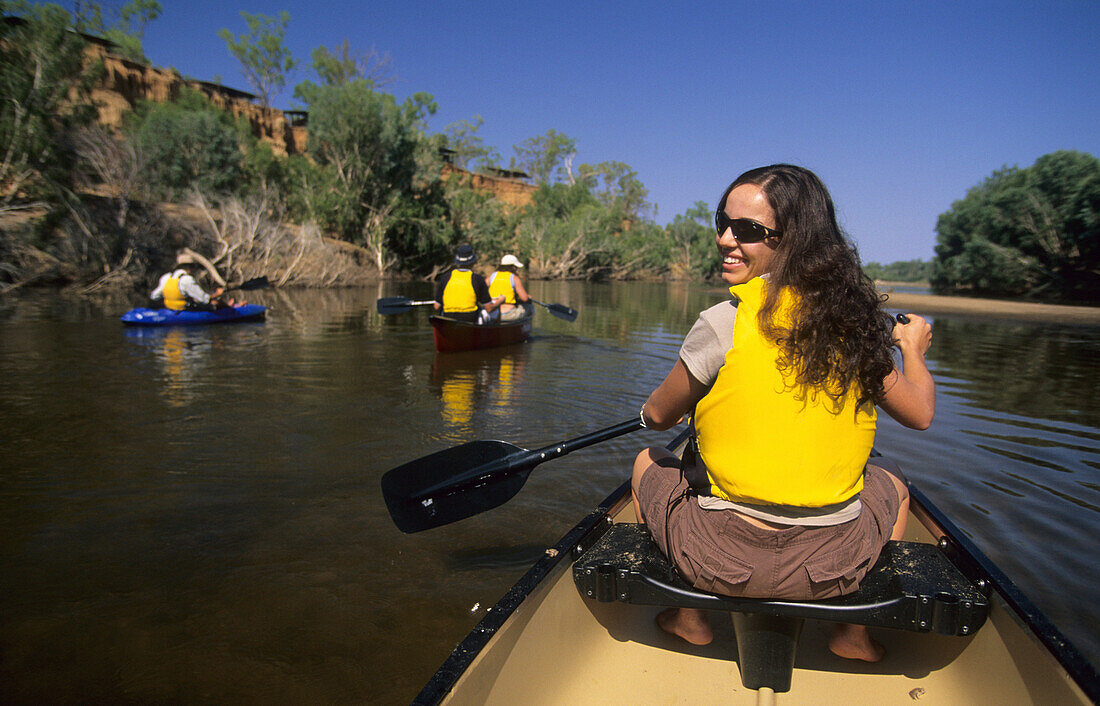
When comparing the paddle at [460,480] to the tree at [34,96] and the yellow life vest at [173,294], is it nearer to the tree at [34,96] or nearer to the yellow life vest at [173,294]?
the yellow life vest at [173,294]

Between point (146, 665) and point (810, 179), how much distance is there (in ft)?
9.60

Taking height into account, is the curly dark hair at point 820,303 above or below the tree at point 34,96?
below

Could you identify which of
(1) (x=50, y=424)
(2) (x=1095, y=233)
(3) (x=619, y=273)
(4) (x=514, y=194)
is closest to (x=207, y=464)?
(1) (x=50, y=424)

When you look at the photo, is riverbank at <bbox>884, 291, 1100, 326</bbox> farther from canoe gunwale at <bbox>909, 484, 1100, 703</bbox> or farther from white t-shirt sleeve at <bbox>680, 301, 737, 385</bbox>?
white t-shirt sleeve at <bbox>680, 301, 737, 385</bbox>

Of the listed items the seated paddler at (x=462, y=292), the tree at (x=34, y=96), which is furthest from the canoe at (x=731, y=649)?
the tree at (x=34, y=96)

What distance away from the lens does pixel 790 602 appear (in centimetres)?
170

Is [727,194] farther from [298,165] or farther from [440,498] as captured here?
[298,165]

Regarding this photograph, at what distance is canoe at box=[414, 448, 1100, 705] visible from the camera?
1546 millimetres

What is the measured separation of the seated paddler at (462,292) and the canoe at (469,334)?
16 cm

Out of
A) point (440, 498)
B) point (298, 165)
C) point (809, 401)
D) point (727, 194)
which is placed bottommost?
point (440, 498)

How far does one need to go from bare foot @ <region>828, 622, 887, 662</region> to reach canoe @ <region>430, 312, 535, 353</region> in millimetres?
7285

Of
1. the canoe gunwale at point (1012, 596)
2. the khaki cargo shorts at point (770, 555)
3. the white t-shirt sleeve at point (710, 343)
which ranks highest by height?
the white t-shirt sleeve at point (710, 343)

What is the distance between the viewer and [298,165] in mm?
35188

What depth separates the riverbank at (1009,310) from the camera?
1852cm
